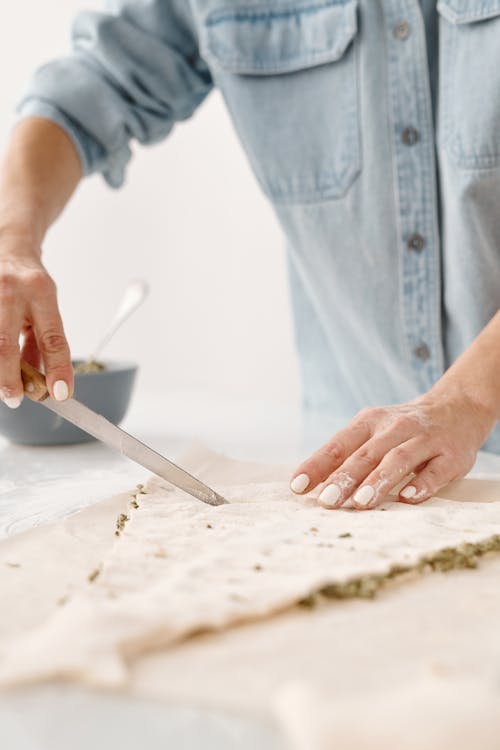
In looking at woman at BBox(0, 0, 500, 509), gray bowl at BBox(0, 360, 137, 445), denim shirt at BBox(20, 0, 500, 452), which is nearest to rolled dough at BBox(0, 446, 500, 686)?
woman at BBox(0, 0, 500, 509)

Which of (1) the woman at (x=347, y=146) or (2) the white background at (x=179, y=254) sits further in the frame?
(2) the white background at (x=179, y=254)

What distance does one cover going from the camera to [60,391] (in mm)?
1143

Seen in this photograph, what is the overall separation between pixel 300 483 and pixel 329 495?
0.06 metres

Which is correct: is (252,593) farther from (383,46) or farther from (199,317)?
(199,317)

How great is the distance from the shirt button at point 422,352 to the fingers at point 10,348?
2.41ft

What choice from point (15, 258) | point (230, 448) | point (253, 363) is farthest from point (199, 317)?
point (15, 258)

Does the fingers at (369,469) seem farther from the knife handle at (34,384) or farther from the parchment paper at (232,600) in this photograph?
the knife handle at (34,384)

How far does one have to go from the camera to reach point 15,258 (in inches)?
50.2

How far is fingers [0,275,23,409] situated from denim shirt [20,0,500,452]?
54 centimetres

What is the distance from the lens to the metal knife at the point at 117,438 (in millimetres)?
1140

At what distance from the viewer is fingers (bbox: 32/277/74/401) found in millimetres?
1149

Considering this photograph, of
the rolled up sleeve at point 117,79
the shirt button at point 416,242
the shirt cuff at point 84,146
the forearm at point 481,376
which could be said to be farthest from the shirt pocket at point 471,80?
the shirt cuff at point 84,146

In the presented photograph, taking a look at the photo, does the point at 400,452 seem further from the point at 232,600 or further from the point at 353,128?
the point at 353,128

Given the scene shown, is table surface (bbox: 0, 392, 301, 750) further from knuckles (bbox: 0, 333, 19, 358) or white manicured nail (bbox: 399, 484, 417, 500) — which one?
white manicured nail (bbox: 399, 484, 417, 500)
